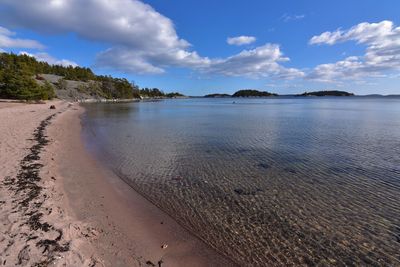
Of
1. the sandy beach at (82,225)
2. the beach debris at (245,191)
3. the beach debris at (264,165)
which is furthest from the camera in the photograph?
the beach debris at (264,165)

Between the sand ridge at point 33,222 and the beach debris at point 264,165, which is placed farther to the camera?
the beach debris at point 264,165

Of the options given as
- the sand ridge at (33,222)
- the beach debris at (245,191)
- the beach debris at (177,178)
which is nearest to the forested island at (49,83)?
the sand ridge at (33,222)

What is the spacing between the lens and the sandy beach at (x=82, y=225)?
5.24 metres

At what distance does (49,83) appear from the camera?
100m

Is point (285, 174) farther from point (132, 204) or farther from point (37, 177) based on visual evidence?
point (37, 177)

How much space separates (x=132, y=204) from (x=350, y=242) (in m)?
6.49

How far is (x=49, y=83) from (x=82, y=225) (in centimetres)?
11129

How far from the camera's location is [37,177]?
9.82m

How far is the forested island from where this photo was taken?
213 feet

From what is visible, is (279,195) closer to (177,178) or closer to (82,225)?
(177,178)

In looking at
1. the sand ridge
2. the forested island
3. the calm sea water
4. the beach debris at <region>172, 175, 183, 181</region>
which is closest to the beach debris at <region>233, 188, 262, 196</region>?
the calm sea water

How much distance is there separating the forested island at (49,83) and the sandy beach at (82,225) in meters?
66.6

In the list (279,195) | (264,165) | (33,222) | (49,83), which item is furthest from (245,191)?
(49,83)

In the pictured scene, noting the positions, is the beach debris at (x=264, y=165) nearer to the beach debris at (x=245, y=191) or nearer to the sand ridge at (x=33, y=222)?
the beach debris at (x=245, y=191)
